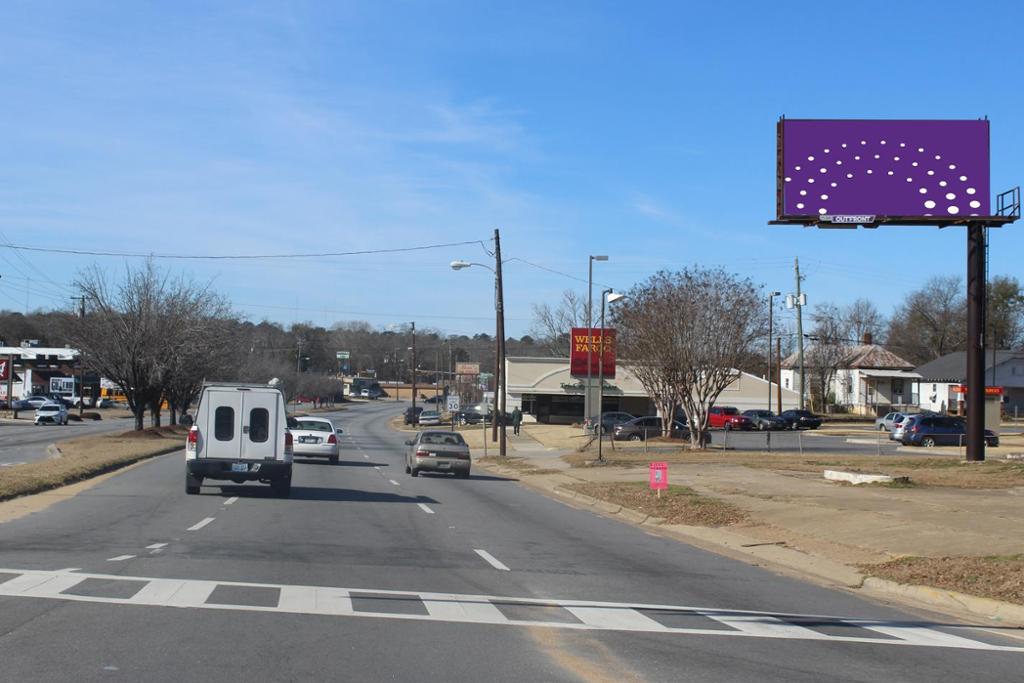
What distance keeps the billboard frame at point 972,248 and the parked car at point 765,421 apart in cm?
3275

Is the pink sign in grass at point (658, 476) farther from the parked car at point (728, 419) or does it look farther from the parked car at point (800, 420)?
the parked car at point (800, 420)

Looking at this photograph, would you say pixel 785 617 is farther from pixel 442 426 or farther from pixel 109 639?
pixel 442 426

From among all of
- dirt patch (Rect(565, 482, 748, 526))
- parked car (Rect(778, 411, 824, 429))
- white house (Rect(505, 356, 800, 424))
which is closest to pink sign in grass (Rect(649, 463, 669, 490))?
dirt patch (Rect(565, 482, 748, 526))

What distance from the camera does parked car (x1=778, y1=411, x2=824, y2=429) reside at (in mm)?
70688

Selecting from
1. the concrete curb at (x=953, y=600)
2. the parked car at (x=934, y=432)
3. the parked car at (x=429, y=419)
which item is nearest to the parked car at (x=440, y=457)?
the concrete curb at (x=953, y=600)

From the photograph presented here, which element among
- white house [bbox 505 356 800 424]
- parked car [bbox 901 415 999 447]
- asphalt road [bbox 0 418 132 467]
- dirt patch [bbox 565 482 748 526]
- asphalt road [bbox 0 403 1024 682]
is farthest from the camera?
white house [bbox 505 356 800 424]

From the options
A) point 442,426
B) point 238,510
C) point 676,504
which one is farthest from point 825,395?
point 238,510

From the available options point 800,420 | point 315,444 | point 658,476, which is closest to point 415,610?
point 658,476

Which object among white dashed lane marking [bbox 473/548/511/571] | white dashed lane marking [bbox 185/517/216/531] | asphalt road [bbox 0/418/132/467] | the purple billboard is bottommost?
asphalt road [bbox 0/418/132/467]

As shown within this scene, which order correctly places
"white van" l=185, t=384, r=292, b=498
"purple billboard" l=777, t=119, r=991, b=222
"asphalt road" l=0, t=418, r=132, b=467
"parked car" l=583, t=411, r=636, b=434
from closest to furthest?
"white van" l=185, t=384, r=292, b=498
"purple billboard" l=777, t=119, r=991, b=222
"asphalt road" l=0, t=418, r=132, b=467
"parked car" l=583, t=411, r=636, b=434

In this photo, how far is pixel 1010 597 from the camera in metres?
12.0

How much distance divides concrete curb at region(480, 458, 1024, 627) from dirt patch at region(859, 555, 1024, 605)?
184 mm

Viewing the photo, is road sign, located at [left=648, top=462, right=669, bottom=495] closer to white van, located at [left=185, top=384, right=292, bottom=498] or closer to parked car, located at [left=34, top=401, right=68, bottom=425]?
white van, located at [left=185, top=384, right=292, bottom=498]

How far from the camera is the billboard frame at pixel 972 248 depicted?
114 feet
